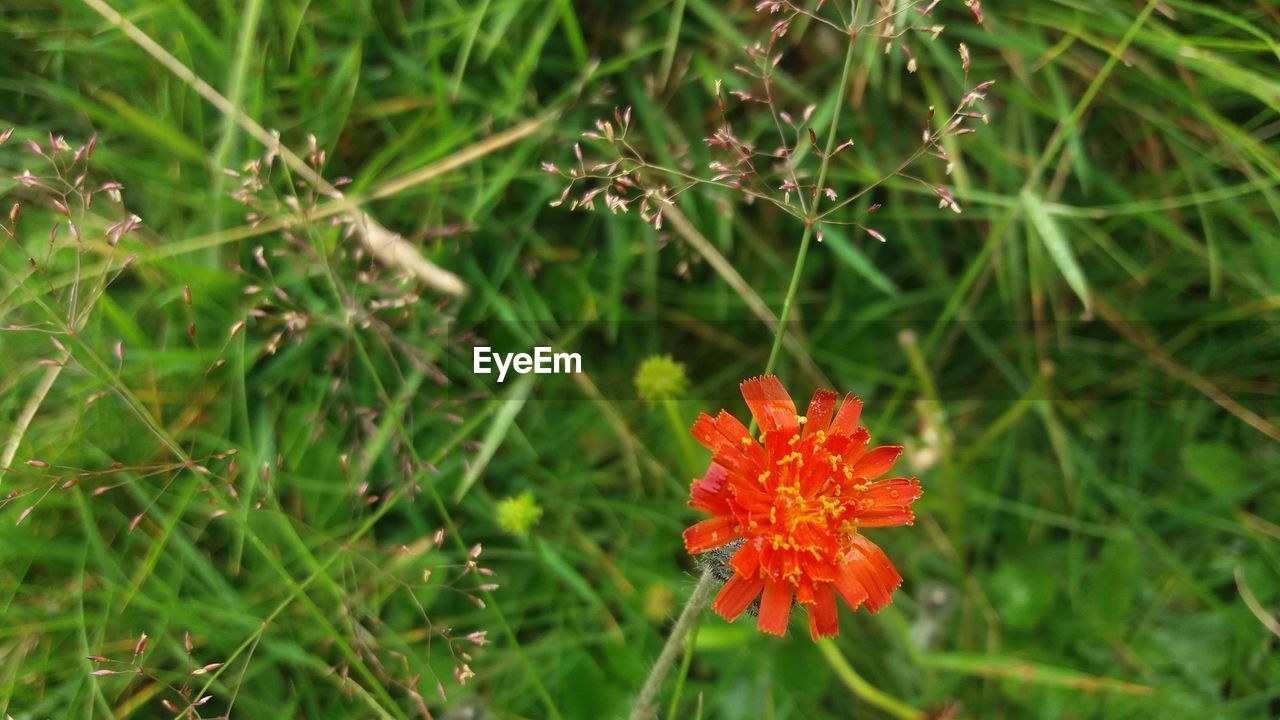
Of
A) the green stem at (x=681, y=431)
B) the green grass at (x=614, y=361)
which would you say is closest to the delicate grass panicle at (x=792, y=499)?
the green stem at (x=681, y=431)

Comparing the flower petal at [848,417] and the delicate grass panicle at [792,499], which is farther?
the flower petal at [848,417]

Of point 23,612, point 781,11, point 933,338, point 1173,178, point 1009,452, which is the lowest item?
point 23,612

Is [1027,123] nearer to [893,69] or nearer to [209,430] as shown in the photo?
[893,69]

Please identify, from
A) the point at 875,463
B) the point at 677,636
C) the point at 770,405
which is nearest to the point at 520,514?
the point at 677,636

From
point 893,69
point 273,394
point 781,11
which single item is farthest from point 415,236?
point 893,69

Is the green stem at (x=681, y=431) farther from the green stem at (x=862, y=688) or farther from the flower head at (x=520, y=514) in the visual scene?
the green stem at (x=862, y=688)

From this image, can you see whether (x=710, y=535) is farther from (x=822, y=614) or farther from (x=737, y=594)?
(x=822, y=614)
